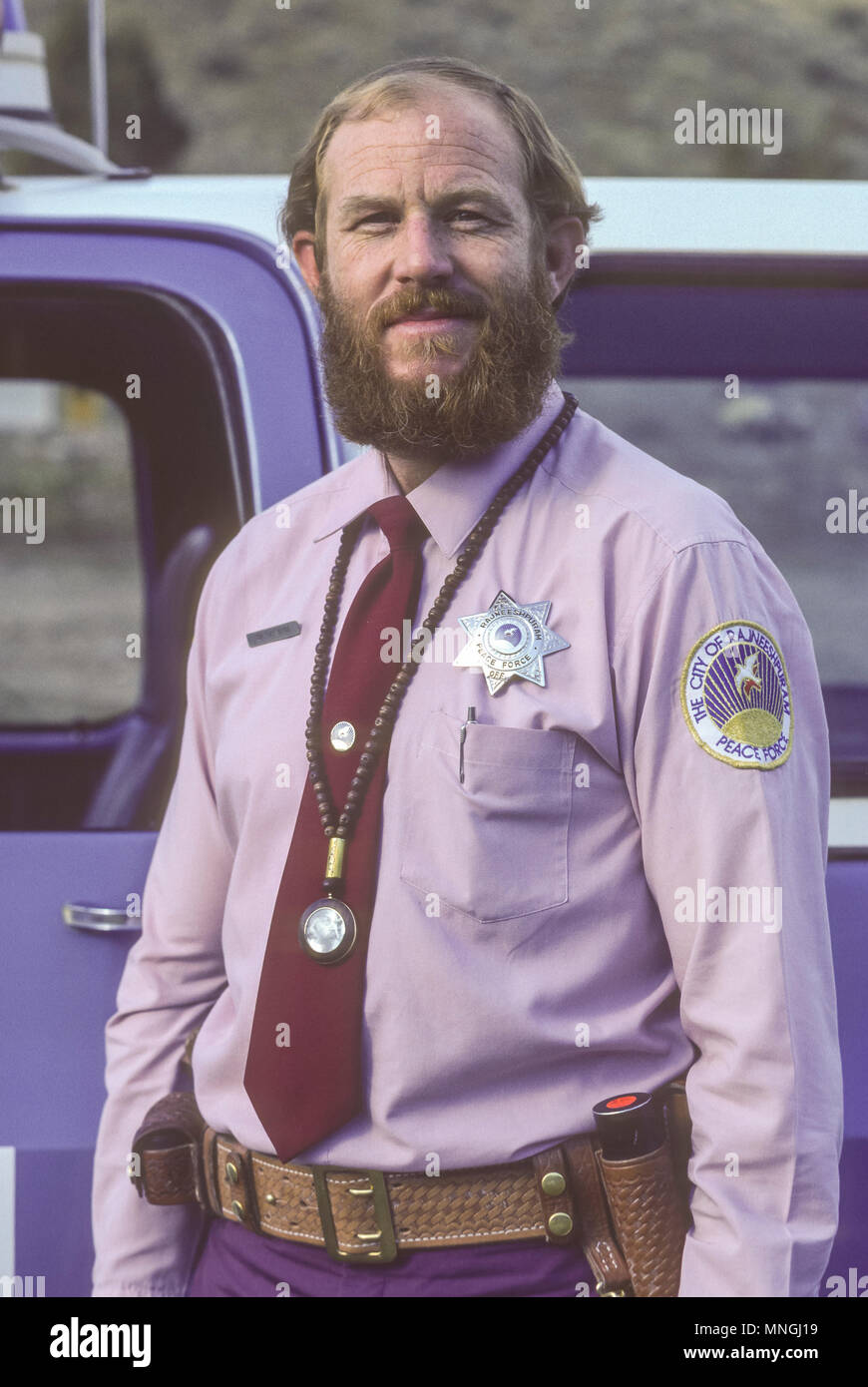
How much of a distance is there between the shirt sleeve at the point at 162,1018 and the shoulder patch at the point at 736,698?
0.57m

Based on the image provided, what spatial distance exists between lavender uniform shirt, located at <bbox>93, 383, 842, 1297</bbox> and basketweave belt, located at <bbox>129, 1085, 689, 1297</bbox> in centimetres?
2

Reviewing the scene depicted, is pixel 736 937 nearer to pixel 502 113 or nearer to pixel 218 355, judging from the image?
pixel 502 113

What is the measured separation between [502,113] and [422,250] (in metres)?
0.21

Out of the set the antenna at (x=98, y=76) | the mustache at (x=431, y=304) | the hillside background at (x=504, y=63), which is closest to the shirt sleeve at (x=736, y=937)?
the mustache at (x=431, y=304)

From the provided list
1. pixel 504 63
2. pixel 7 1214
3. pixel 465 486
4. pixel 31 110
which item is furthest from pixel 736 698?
pixel 504 63

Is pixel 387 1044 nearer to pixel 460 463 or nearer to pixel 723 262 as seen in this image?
pixel 460 463

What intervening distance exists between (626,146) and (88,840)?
24930mm

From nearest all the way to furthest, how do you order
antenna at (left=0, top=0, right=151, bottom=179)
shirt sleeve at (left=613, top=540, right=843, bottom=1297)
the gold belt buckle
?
shirt sleeve at (left=613, top=540, right=843, bottom=1297)
the gold belt buckle
antenna at (left=0, top=0, right=151, bottom=179)

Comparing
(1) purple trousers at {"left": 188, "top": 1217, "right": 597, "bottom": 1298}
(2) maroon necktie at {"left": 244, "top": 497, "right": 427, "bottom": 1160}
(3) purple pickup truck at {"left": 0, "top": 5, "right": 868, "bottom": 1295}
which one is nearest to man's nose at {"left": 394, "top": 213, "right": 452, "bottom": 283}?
(2) maroon necktie at {"left": 244, "top": 497, "right": 427, "bottom": 1160}

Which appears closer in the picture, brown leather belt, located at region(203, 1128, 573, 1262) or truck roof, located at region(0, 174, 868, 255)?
brown leather belt, located at region(203, 1128, 573, 1262)

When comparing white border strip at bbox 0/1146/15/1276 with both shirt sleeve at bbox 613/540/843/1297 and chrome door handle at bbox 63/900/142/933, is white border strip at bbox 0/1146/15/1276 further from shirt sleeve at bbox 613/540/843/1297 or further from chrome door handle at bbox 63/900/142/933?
shirt sleeve at bbox 613/540/843/1297

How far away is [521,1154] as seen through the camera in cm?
134

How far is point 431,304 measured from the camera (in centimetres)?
145

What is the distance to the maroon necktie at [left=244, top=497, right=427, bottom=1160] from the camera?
136cm
